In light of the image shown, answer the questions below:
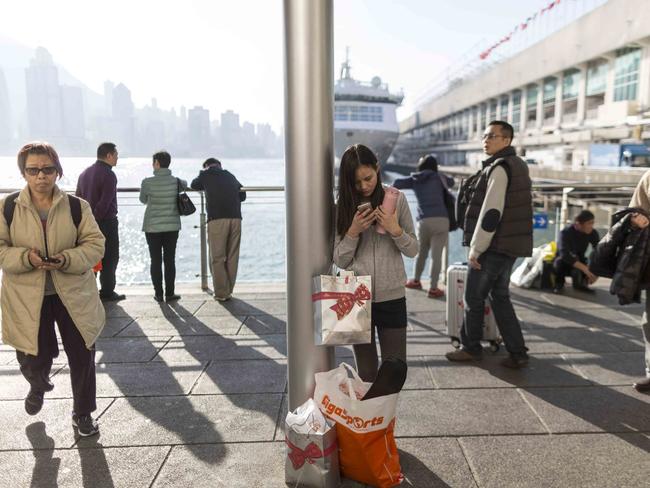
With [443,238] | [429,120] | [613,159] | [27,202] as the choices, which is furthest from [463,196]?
[429,120]

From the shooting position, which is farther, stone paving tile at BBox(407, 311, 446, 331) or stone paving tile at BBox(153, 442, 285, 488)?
stone paving tile at BBox(407, 311, 446, 331)

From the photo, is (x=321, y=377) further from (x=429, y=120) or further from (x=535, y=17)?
(x=429, y=120)

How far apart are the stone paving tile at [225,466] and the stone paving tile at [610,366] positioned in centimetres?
223

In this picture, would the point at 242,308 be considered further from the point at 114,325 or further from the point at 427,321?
the point at 427,321

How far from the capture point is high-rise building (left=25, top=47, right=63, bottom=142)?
7554 mm

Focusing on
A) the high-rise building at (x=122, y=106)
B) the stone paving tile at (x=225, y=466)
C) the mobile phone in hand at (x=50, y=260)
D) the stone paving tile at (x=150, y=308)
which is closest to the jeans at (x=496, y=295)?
the stone paving tile at (x=225, y=466)

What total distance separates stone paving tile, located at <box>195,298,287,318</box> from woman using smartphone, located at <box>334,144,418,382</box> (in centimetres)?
269

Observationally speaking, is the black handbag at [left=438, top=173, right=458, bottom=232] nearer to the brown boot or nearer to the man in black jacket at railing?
the man in black jacket at railing

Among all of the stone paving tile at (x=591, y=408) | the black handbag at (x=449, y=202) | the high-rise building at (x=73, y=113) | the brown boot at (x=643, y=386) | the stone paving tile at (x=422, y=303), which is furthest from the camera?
the high-rise building at (x=73, y=113)

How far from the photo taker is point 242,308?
219 inches

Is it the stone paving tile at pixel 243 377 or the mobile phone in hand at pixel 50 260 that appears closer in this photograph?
the mobile phone in hand at pixel 50 260

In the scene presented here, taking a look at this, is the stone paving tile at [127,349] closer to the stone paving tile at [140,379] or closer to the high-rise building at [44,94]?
the stone paving tile at [140,379]

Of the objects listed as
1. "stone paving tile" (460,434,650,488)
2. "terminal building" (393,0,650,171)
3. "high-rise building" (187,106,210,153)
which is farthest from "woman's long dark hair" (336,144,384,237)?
"terminal building" (393,0,650,171)

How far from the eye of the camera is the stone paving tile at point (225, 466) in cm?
245
